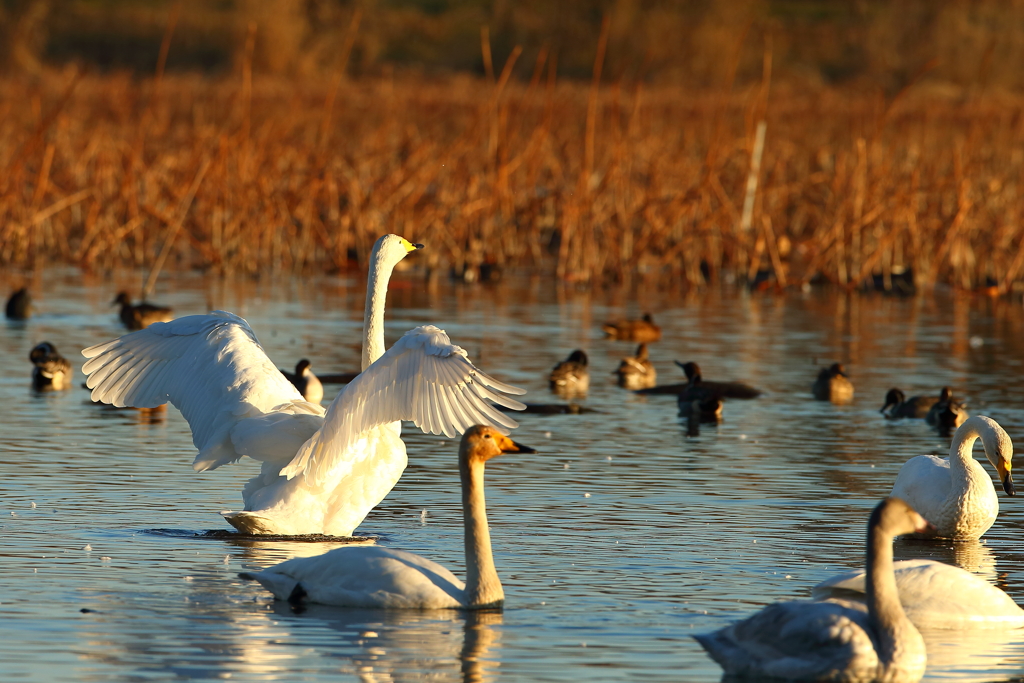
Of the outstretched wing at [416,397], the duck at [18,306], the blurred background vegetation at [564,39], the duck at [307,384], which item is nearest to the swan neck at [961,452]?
the outstretched wing at [416,397]

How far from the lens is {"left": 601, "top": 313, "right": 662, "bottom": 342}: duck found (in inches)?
696

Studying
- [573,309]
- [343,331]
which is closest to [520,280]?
[573,309]

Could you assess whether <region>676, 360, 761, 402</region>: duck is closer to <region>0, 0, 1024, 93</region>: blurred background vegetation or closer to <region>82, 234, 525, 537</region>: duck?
<region>82, 234, 525, 537</region>: duck

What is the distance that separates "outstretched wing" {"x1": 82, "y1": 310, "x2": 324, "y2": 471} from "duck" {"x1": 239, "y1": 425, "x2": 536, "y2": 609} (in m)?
1.42

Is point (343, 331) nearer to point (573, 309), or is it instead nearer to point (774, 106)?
point (573, 309)

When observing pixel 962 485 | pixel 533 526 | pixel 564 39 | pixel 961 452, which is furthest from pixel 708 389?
pixel 564 39

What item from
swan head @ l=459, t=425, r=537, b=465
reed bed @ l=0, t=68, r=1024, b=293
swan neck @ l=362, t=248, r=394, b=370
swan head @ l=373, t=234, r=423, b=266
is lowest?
swan head @ l=459, t=425, r=537, b=465

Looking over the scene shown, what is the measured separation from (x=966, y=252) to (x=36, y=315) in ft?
35.6

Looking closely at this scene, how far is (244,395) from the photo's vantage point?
8820 mm

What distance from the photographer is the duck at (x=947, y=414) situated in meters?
12.6

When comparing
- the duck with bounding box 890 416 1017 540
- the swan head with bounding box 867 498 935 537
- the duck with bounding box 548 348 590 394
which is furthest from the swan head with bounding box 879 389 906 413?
the swan head with bounding box 867 498 935 537

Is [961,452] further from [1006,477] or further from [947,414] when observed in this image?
[947,414]

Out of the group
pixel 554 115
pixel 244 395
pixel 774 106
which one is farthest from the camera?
pixel 774 106

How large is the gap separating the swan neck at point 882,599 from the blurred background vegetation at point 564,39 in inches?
1816
